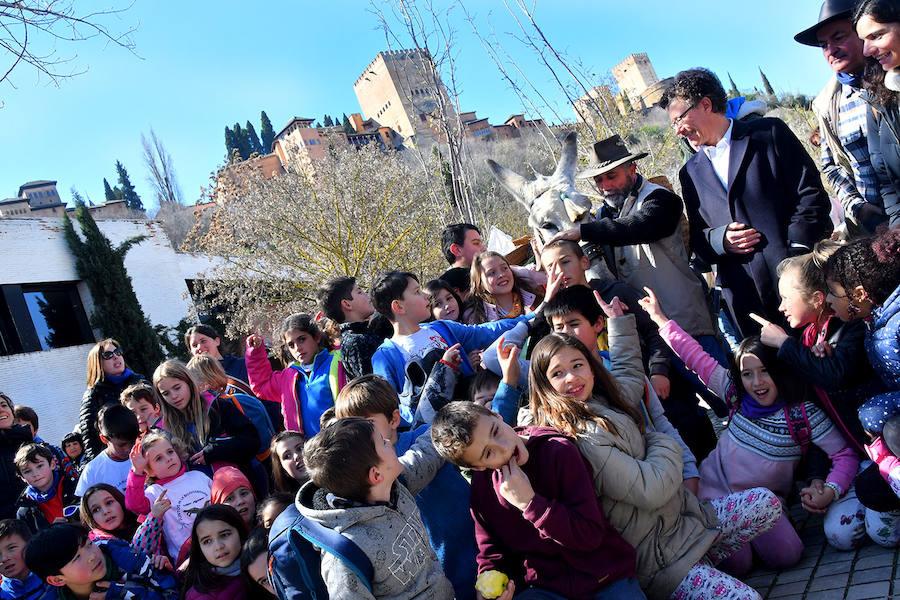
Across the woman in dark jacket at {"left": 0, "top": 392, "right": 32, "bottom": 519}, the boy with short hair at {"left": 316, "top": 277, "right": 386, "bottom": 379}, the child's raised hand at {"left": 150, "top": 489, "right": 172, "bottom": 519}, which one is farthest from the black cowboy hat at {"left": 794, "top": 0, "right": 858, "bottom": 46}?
the woman in dark jacket at {"left": 0, "top": 392, "right": 32, "bottom": 519}

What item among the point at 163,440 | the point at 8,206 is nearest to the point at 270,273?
the point at 163,440

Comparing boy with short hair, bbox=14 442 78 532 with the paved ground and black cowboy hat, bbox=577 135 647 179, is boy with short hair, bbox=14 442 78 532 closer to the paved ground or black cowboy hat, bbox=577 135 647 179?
black cowboy hat, bbox=577 135 647 179

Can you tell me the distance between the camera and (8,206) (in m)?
51.2

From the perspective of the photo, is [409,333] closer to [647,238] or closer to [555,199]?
[555,199]

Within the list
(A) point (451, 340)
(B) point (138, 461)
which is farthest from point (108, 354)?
(A) point (451, 340)

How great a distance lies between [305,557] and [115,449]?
3286 mm

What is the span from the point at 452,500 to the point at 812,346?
193cm

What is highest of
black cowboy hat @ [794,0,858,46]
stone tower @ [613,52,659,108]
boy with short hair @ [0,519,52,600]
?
stone tower @ [613,52,659,108]

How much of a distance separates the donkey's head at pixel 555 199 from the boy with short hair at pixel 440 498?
6.25 ft

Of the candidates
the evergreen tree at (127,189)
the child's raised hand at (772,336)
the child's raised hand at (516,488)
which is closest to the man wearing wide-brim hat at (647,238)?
the child's raised hand at (772,336)

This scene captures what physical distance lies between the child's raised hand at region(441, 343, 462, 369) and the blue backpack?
1.28 meters

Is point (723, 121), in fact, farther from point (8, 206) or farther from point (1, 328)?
point (8, 206)

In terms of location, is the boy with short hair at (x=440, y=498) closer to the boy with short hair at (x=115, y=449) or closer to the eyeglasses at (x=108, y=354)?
the boy with short hair at (x=115, y=449)

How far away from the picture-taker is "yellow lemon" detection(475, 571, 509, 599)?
2.64 m
